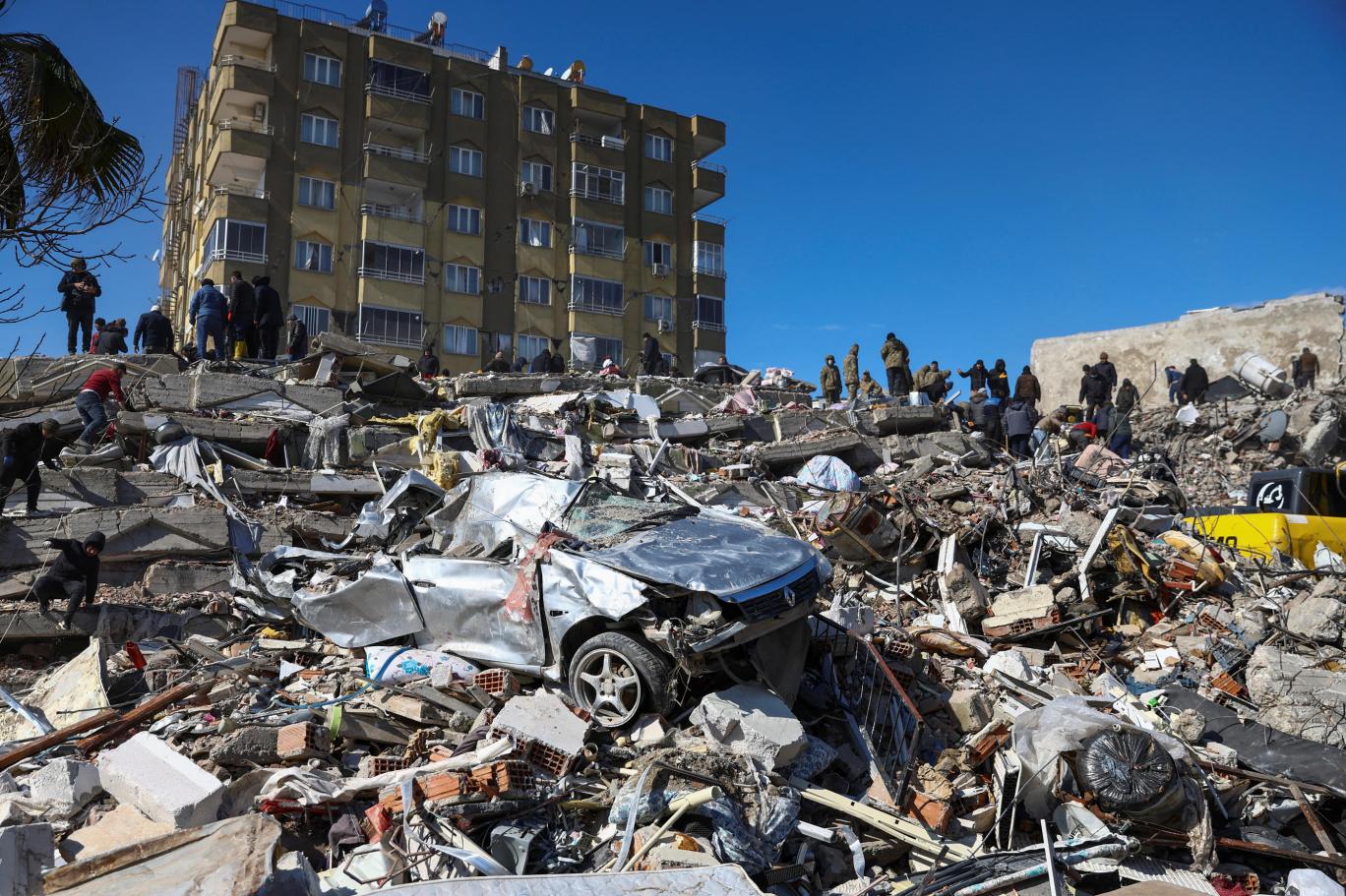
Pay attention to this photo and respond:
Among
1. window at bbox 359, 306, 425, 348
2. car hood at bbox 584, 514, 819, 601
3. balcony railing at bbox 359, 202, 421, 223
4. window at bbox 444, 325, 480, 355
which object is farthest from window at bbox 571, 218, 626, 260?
car hood at bbox 584, 514, 819, 601

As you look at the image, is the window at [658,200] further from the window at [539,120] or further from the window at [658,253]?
the window at [539,120]

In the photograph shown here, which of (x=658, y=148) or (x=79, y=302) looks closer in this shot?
(x=79, y=302)

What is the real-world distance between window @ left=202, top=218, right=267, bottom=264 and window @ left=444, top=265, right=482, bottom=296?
6.66m

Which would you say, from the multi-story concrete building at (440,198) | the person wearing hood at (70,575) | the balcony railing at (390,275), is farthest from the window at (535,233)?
the person wearing hood at (70,575)

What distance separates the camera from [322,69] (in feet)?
117

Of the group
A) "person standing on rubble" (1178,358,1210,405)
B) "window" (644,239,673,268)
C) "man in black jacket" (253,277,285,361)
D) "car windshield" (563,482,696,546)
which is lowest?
"car windshield" (563,482,696,546)

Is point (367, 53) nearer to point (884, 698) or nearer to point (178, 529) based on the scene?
point (178, 529)

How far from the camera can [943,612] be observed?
397 inches

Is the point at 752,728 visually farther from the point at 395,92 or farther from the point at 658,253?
the point at 658,253

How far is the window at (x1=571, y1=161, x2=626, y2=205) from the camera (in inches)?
1597

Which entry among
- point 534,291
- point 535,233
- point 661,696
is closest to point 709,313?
point 534,291

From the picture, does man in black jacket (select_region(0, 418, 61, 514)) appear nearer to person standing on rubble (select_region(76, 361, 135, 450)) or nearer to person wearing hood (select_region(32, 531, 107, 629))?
person standing on rubble (select_region(76, 361, 135, 450))

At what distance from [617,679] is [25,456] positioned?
27.7 feet

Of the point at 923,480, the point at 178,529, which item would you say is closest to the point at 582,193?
the point at 923,480
